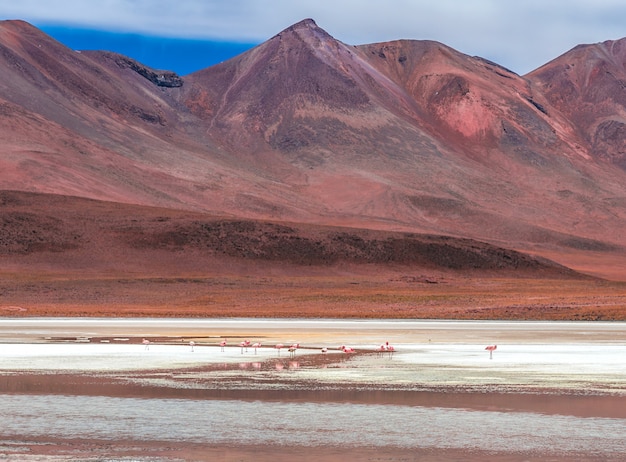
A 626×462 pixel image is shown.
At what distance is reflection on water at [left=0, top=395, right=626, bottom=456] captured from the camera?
54.9ft


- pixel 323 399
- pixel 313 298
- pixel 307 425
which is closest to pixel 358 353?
pixel 323 399

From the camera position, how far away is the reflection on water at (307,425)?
16.7 meters

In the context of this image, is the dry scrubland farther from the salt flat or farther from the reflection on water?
the reflection on water

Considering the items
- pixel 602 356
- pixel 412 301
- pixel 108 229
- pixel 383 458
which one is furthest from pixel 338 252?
pixel 383 458

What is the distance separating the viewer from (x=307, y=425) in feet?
59.8

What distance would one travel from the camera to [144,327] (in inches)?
1922

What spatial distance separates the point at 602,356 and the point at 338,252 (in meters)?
90.1

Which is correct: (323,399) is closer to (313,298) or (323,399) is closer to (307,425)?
(307,425)

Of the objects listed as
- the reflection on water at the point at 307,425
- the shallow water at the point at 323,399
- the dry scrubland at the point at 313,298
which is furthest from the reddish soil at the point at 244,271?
the reflection on water at the point at 307,425

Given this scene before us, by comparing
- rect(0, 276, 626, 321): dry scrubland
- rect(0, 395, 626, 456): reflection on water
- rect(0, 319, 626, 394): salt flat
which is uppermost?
rect(0, 276, 626, 321): dry scrubland

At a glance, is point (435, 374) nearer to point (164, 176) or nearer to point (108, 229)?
point (108, 229)

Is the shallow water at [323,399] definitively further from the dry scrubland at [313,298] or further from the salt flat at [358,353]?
the dry scrubland at [313,298]

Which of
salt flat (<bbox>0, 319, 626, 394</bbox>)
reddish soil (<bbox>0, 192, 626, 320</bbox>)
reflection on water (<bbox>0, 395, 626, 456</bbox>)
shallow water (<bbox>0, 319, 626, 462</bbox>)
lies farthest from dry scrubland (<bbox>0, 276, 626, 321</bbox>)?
reflection on water (<bbox>0, 395, 626, 456</bbox>)

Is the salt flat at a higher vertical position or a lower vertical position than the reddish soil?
lower
